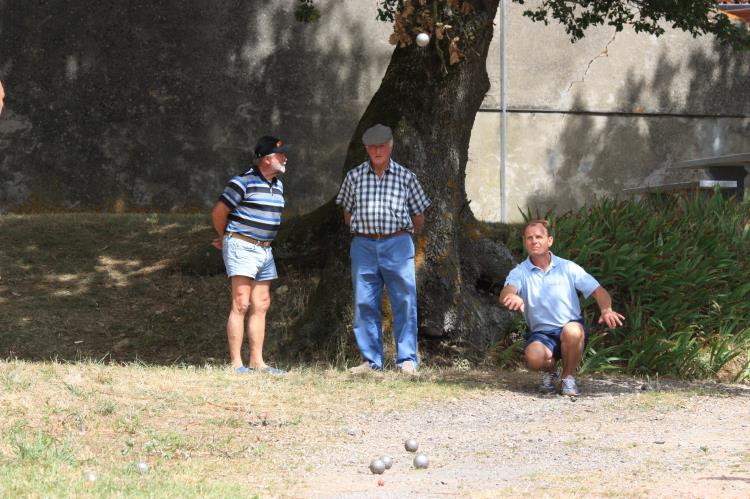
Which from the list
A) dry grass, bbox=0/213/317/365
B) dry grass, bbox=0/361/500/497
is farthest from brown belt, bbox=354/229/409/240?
dry grass, bbox=0/213/317/365

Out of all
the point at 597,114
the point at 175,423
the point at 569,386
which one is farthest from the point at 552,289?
the point at 597,114

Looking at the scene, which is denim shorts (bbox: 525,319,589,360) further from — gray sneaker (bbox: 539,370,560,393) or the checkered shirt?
the checkered shirt

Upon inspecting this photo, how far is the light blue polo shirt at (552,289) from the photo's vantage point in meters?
7.71

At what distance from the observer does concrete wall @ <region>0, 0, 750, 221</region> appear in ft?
51.3

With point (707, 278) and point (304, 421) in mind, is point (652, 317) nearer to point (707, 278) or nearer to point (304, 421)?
point (707, 278)

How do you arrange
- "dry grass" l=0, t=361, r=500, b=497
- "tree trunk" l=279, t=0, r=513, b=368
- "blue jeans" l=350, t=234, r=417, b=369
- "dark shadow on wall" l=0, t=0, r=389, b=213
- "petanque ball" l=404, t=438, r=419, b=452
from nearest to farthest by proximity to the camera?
"dry grass" l=0, t=361, r=500, b=497, "petanque ball" l=404, t=438, r=419, b=452, "blue jeans" l=350, t=234, r=417, b=369, "tree trunk" l=279, t=0, r=513, b=368, "dark shadow on wall" l=0, t=0, r=389, b=213

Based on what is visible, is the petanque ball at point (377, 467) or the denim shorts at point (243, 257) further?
the denim shorts at point (243, 257)

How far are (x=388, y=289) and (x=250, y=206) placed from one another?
1.20 meters

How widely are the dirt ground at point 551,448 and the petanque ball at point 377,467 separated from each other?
0.03 metres

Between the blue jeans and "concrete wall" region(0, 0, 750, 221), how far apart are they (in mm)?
7533

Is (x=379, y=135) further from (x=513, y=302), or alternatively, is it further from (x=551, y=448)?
(x=551, y=448)

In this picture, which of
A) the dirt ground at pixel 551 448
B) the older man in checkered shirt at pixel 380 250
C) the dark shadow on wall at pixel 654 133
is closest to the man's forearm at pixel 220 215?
the older man in checkered shirt at pixel 380 250

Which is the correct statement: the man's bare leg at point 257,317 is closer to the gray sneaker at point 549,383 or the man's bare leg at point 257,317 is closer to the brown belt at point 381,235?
the brown belt at point 381,235

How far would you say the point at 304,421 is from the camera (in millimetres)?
6840
